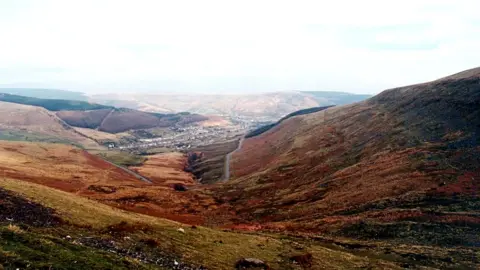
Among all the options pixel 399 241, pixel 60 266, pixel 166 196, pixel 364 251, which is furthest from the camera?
pixel 166 196

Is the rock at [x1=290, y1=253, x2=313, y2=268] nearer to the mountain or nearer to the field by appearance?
the field

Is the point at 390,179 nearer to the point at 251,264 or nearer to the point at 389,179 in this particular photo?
the point at 389,179

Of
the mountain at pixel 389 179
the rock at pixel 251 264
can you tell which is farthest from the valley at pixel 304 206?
the mountain at pixel 389 179

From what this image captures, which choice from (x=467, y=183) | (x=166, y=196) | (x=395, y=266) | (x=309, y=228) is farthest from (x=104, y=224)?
(x=467, y=183)

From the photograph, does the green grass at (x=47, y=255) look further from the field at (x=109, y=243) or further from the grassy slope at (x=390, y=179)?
the grassy slope at (x=390, y=179)

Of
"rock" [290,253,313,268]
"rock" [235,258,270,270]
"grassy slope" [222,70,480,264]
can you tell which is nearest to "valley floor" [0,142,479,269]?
"rock" [290,253,313,268]

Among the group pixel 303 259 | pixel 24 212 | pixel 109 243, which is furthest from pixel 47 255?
pixel 303 259

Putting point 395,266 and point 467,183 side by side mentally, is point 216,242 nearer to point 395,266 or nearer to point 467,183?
point 395,266
